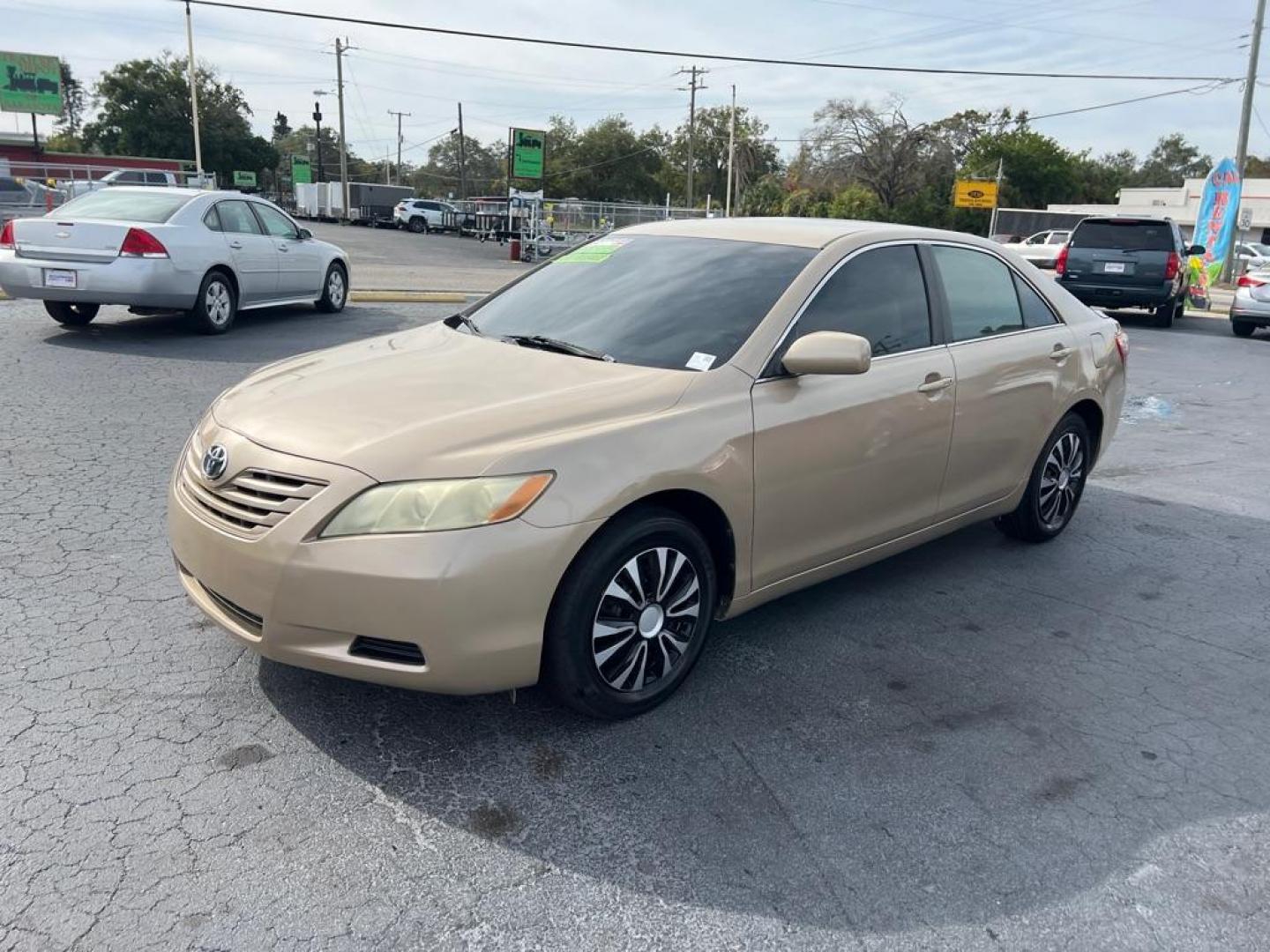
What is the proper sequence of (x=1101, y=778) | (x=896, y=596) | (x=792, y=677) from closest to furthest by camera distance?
(x=1101, y=778) < (x=792, y=677) < (x=896, y=596)

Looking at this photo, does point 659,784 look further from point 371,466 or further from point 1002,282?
point 1002,282

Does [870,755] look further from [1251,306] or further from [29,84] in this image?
[29,84]

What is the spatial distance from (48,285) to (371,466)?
328 inches

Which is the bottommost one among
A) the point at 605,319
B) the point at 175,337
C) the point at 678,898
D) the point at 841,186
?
the point at 678,898

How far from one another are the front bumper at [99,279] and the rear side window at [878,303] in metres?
7.79

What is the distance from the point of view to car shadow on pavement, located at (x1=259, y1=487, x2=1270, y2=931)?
107 inches

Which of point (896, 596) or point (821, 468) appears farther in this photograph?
point (896, 596)

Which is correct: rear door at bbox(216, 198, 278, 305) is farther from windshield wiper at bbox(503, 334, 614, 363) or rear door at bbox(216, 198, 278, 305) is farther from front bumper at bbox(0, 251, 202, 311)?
windshield wiper at bbox(503, 334, 614, 363)

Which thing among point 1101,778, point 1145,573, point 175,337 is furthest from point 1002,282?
point 175,337

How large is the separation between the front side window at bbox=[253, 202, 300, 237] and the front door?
8902mm

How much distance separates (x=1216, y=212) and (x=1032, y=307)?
75.1 feet

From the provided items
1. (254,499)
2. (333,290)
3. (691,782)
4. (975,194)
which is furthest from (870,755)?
(975,194)

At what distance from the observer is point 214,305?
10445 mm

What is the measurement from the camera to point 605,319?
13.4ft
